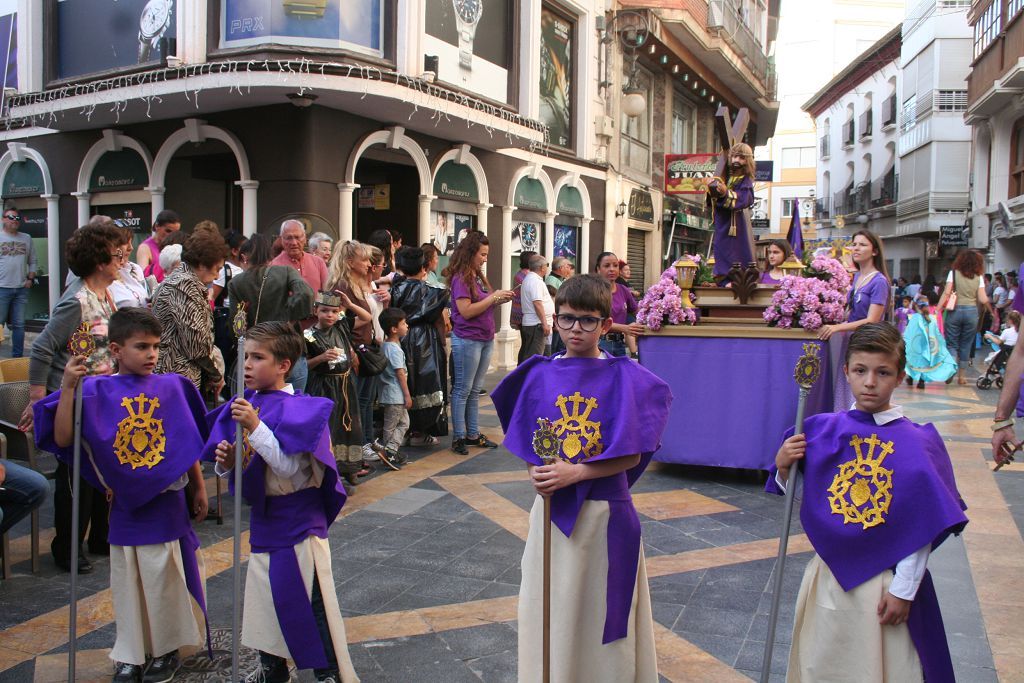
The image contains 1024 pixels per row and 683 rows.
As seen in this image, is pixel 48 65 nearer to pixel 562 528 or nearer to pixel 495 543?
pixel 495 543

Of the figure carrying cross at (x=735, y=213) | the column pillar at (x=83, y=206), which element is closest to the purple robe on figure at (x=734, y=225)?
the figure carrying cross at (x=735, y=213)

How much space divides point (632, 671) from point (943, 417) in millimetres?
8571

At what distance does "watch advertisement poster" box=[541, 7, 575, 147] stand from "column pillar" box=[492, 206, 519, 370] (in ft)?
7.35

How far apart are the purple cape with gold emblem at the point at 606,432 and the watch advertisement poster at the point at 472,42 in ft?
32.3

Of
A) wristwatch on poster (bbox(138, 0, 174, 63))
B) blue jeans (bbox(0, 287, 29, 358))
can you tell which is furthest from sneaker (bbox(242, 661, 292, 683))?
wristwatch on poster (bbox(138, 0, 174, 63))

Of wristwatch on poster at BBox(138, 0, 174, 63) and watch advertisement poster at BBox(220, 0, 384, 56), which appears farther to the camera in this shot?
wristwatch on poster at BBox(138, 0, 174, 63)

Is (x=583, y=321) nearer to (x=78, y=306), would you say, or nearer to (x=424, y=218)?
(x=78, y=306)

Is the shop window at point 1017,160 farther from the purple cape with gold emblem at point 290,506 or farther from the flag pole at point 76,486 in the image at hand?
the flag pole at point 76,486

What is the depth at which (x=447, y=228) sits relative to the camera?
1337 cm

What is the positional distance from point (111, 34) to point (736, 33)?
17.1 m

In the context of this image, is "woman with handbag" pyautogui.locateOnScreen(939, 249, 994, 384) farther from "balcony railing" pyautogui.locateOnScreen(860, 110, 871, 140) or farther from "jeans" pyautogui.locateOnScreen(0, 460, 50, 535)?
"balcony railing" pyautogui.locateOnScreen(860, 110, 871, 140)

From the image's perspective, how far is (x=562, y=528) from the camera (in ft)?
9.20

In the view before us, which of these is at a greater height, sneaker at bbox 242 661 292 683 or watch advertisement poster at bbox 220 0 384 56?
watch advertisement poster at bbox 220 0 384 56

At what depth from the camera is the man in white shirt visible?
28.6 feet
